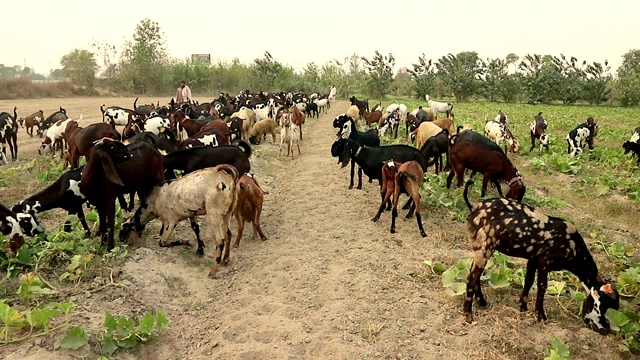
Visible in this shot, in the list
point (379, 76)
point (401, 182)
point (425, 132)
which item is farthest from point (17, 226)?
point (379, 76)

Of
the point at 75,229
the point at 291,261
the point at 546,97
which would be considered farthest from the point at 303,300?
the point at 546,97

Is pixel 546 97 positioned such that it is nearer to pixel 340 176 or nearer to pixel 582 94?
pixel 582 94

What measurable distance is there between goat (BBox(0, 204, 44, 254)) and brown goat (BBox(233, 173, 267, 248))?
3.05m

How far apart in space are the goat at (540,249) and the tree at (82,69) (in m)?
57.1

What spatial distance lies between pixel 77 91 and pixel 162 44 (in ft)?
39.1

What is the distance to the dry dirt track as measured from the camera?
4867mm

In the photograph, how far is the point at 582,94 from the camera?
48.0 metres

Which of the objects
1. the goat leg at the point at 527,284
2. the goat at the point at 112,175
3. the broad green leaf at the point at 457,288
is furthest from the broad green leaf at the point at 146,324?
the goat leg at the point at 527,284

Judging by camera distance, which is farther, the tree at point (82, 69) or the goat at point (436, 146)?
the tree at point (82, 69)

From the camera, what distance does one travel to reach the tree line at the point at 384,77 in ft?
159

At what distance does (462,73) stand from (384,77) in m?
9.50

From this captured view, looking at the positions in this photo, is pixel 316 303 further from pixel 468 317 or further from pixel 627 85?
pixel 627 85

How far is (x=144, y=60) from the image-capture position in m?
53.7

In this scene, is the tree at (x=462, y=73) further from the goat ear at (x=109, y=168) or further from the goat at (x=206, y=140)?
the goat ear at (x=109, y=168)
